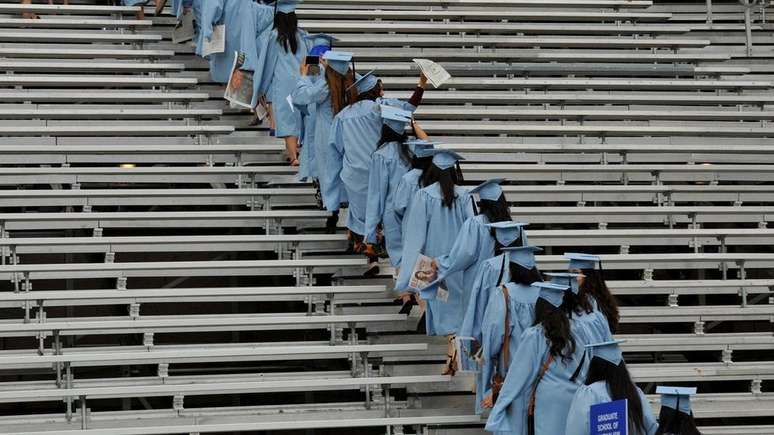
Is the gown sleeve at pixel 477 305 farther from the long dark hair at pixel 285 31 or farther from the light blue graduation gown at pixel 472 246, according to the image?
the long dark hair at pixel 285 31

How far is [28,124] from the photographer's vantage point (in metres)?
13.7

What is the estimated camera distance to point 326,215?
486 inches

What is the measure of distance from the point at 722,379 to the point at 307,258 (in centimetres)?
285

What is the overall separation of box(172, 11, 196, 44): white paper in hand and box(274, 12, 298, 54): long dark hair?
1.59 m

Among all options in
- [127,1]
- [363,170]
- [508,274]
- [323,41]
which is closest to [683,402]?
[508,274]

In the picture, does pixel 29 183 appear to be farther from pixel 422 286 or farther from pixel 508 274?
pixel 508 274

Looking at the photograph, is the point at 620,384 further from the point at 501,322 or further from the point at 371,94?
the point at 371,94

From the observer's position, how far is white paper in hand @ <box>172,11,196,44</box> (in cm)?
1478

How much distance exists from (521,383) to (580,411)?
743 millimetres

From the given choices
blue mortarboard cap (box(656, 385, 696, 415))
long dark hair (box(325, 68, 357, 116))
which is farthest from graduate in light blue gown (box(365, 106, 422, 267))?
blue mortarboard cap (box(656, 385, 696, 415))

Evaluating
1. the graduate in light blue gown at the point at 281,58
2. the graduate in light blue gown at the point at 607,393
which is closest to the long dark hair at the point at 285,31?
the graduate in light blue gown at the point at 281,58

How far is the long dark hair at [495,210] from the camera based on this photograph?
10.3 m

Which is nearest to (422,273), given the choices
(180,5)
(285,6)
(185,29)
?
(285,6)

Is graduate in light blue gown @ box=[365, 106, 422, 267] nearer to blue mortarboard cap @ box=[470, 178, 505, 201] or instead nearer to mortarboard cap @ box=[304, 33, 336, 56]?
blue mortarboard cap @ box=[470, 178, 505, 201]
